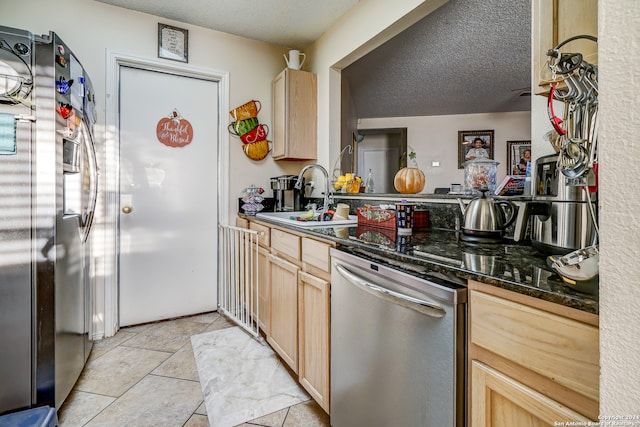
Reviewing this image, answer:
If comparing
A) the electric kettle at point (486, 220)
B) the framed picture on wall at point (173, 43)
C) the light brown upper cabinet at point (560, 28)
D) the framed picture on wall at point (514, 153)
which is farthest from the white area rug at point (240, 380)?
the framed picture on wall at point (514, 153)

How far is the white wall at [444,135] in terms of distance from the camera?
210 inches

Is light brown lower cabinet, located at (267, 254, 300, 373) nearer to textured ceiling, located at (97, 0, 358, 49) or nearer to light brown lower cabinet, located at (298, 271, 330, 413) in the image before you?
light brown lower cabinet, located at (298, 271, 330, 413)

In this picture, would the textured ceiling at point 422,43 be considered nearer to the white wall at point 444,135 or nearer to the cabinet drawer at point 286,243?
the white wall at point 444,135

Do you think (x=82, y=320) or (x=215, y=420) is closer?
(x=215, y=420)

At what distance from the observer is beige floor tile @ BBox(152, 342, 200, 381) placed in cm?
177

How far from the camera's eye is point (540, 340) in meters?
0.59

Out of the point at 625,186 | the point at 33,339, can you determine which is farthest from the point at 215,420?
the point at 625,186

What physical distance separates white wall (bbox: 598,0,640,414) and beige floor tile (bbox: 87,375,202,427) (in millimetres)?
1604

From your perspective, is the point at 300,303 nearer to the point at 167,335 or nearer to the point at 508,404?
the point at 508,404

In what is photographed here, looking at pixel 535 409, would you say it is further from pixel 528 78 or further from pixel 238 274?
pixel 528 78

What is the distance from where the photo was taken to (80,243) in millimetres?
1681

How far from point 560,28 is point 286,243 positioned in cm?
139

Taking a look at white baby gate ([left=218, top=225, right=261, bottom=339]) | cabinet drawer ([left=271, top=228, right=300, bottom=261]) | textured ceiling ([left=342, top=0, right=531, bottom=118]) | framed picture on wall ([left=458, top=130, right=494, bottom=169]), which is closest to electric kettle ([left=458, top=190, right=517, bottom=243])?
cabinet drawer ([left=271, top=228, right=300, bottom=261])

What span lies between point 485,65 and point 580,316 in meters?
3.77
